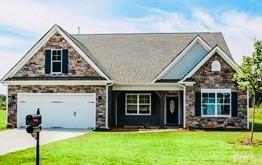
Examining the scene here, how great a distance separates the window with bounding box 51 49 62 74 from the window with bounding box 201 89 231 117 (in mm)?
8312

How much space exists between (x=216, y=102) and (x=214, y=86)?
0.91m

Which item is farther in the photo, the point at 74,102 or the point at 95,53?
the point at 95,53

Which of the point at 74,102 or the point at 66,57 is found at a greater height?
the point at 66,57

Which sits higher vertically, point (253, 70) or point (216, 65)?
point (216, 65)

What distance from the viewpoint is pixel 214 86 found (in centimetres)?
2855

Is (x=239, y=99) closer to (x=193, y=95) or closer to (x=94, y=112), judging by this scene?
(x=193, y=95)

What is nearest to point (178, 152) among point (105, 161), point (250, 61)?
point (105, 161)

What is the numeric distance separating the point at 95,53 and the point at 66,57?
4695 mm

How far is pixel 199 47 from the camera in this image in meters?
31.6

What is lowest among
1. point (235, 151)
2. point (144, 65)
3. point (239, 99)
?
point (235, 151)

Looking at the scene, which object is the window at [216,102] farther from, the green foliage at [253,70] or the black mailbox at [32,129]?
the black mailbox at [32,129]

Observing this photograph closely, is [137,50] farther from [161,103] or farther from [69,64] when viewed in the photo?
[69,64]

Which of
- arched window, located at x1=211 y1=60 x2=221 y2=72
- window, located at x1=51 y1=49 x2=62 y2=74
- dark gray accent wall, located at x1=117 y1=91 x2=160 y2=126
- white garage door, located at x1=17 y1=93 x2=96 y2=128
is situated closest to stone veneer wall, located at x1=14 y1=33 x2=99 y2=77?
window, located at x1=51 y1=49 x2=62 y2=74

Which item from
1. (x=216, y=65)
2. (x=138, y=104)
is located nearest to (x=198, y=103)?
(x=216, y=65)
